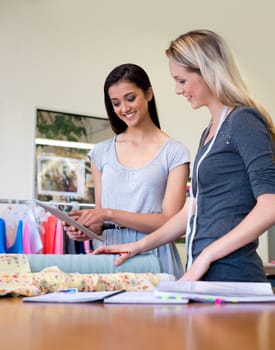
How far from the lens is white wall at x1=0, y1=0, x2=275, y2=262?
146 inches

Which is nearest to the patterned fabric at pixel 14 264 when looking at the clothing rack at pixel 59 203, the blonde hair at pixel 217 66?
the blonde hair at pixel 217 66

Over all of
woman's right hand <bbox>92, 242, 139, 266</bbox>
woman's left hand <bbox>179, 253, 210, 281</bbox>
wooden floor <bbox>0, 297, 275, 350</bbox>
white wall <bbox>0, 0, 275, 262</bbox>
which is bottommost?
wooden floor <bbox>0, 297, 275, 350</bbox>

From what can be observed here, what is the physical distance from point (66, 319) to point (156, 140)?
1258mm

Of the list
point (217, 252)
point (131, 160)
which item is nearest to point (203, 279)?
point (217, 252)

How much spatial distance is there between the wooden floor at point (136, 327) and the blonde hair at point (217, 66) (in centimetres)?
59

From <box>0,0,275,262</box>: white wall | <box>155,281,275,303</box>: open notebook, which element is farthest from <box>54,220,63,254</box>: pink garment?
<box>155,281,275,303</box>: open notebook

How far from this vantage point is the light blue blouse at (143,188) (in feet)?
5.66

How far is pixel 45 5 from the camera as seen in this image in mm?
3916

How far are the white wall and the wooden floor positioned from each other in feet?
9.71

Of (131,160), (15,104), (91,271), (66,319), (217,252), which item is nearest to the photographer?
(66,319)

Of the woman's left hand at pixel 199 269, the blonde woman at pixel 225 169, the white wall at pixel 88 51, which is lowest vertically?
the woman's left hand at pixel 199 269

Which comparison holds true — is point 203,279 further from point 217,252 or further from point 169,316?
point 169,316

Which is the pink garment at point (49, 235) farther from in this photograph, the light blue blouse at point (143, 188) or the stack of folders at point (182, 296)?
the stack of folders at point (182, 296)

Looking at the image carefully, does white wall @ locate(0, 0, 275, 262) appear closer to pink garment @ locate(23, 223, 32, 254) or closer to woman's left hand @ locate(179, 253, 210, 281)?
pink garment @ locate(23, 223, 32, 254)
